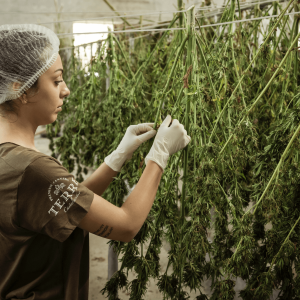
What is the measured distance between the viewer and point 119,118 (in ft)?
5.34

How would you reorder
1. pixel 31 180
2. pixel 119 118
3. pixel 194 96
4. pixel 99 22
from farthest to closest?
pixel 99 22
pixel 119 118
pixel 194 96
pixel 31 180

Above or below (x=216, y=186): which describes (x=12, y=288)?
below

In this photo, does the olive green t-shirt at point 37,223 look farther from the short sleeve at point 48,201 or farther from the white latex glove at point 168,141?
the white latex glove at point 168,141

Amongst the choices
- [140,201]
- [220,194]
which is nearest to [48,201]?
Answer: [140,201]

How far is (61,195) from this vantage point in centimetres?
98

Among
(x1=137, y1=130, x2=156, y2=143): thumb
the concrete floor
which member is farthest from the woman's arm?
the concrete floor

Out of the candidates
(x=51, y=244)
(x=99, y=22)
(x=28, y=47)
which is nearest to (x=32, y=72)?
(x=28, y=47)

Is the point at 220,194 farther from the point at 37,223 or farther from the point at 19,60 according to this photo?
the point at 19,60

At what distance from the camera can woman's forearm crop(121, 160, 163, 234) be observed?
1066 mm

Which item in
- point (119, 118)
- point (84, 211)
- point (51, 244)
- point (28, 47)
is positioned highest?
point (28, 47)

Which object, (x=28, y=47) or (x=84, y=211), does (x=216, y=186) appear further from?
(x=28, y=47)

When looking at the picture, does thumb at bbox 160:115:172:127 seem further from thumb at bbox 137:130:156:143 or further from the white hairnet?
the white hairnet

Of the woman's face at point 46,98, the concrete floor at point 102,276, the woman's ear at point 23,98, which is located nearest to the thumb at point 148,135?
the woman's face at point 46,98

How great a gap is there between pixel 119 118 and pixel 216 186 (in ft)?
2.22
